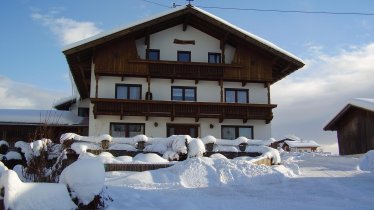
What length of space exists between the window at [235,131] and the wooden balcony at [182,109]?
2.02 feet

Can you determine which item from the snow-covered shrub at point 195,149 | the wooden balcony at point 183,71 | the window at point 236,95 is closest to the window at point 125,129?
the wooden balcony at point 183,71

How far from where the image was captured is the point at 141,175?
11766 mm

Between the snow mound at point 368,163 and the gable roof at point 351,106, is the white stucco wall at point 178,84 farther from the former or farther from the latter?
the snow mound at point 368,163

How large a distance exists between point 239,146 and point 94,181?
1249 centimetres

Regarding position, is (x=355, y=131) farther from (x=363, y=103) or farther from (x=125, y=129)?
(x=125, y=129)

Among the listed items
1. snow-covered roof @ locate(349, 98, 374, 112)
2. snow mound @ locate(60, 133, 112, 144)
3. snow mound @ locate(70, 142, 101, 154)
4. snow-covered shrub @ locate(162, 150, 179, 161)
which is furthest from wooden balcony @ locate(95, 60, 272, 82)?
snow-covered shrub @ locate(162, 150, 179, 161)

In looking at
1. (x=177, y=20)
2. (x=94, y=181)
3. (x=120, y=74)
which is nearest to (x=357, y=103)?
(x=177, y=20)

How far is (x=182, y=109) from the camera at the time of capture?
2236cm

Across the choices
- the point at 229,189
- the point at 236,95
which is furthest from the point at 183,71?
the point at 229,189

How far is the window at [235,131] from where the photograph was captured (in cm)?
2345

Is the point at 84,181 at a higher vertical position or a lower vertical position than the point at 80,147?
lower

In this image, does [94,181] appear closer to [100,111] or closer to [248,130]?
[100,111]

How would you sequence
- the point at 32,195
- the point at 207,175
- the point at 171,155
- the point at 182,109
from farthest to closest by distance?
the point at 182,109 → the point at 171,155 → the point at 207,175 → the point at 32,195

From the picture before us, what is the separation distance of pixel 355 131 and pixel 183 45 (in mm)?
12004
